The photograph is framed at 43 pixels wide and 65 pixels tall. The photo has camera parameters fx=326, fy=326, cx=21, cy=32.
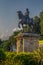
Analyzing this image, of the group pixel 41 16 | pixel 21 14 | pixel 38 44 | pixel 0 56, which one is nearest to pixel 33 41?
pixel 38 44

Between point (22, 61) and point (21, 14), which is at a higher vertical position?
point (21, 14)

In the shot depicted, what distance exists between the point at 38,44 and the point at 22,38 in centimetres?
115

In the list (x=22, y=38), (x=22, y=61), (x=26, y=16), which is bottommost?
(x=22, y=61)

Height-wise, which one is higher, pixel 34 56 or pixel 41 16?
pixel 41 16

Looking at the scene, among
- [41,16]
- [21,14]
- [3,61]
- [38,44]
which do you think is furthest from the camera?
[41,16]

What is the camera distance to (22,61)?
1617 centimetres

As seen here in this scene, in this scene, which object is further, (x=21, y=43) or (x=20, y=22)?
(x=20, y=22)

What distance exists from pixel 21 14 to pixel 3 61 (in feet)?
29.6

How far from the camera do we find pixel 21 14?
24.1 m

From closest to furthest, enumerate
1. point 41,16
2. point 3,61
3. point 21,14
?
point 3,61 → point 21,14 → point 41,16

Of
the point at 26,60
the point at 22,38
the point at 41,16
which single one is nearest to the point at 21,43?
the point at 22,38

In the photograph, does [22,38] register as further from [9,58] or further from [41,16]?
[41,16]

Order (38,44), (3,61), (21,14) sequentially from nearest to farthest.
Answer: (3,61)
(38,44)
(21,14)

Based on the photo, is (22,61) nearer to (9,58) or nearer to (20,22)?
(9,58)
